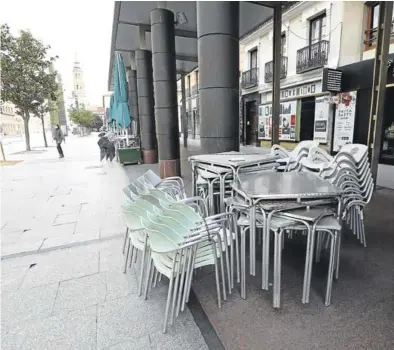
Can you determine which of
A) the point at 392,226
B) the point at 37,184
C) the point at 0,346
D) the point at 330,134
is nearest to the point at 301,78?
the point at 330,134

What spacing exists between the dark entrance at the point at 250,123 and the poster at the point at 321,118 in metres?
4.86

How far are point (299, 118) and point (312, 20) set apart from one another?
3.95 metres

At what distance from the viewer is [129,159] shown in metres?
9.46

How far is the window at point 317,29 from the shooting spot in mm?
10547

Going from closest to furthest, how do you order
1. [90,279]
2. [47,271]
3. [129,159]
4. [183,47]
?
[90,279]
[47,271]
[129,159]
[183,47]

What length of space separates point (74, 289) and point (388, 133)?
8.26m

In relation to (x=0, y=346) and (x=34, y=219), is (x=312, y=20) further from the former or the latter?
(x=0, y=346)

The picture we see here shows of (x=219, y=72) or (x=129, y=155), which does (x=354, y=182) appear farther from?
(x=129, y=155)

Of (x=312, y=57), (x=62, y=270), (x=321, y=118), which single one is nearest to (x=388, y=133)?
(x=321, y=118)

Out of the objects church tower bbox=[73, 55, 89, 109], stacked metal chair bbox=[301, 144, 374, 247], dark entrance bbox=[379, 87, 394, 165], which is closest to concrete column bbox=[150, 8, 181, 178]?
stacked metal chair bbox=[301, 144, 374, 247]

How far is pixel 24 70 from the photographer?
1388 cm

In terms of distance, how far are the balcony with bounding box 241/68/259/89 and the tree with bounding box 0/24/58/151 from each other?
36.0 ft

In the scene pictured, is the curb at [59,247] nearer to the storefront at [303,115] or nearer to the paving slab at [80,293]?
the paving slab at [80,293]

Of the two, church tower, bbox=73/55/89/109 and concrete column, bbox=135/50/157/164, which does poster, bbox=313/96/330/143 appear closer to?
concrete column, bbox=135/50/157/164
